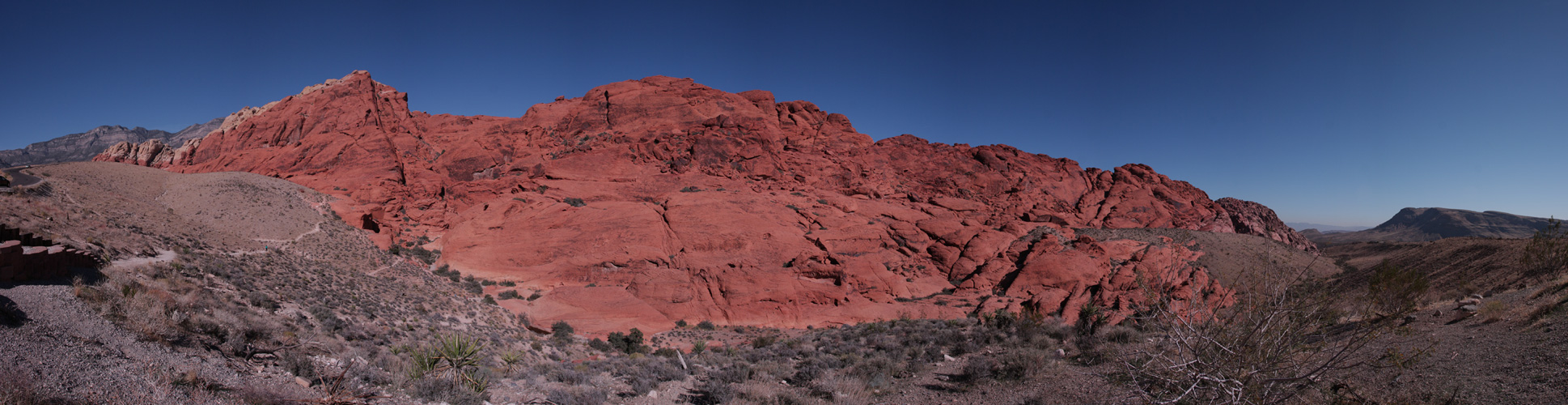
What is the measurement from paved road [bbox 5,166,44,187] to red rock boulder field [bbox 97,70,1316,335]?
9333mm

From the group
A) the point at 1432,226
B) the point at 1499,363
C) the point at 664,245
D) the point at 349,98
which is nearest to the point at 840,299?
the point at 664,245

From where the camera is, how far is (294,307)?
11.0 meters

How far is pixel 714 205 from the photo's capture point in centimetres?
2639

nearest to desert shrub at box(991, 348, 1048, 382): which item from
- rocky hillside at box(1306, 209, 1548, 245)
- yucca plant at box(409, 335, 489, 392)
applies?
yucca plant at box(409, 335, 489, 392)

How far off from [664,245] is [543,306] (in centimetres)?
624

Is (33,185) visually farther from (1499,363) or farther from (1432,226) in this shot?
(1432,226)

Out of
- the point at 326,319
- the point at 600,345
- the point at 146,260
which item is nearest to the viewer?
the point at 146,260

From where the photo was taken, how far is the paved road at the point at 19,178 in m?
14.1

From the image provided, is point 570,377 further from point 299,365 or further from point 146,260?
point 146,260

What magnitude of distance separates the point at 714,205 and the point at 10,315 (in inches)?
856

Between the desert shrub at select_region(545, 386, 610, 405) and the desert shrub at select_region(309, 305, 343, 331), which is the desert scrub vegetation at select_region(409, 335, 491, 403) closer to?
the desert shrub at select_region(545, 386, 610, 405)

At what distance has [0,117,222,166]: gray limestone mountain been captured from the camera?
76.0 m

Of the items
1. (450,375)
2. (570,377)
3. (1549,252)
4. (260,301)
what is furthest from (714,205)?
(1549,252)

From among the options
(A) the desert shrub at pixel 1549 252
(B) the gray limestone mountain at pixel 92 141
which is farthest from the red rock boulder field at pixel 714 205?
(B) the gray limestone mountain at pixel 92 141
